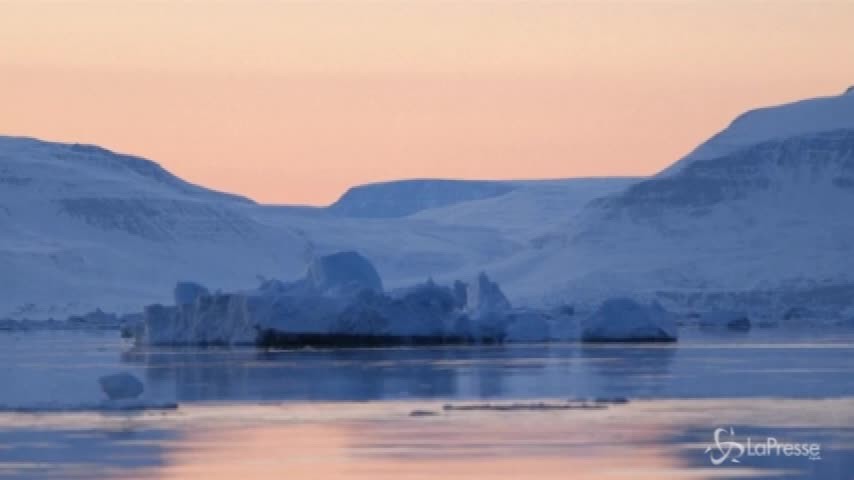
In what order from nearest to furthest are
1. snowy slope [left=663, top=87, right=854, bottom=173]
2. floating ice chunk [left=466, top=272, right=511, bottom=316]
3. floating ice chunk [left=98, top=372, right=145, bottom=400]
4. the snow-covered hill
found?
floating ice chunk [left=98, top=372, right=145, bottom=400] < floating ice chunk [left=466, top=272, right=511, bottom=316] < snowy slope [left=663, top=87, right=854, bottom=173] < the snow-covered hill

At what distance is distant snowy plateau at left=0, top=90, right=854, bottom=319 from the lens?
108 meters

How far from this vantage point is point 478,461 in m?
22.4

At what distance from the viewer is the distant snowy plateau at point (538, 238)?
4235 inches

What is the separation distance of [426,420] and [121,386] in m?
4.74

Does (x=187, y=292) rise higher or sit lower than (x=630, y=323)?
higher

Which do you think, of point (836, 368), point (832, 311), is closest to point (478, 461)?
point (836, 368)

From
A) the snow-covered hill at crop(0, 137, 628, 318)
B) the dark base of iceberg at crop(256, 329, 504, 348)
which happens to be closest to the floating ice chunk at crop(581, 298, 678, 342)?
the dark base of iceberg at crop(256, 329, 504, 348)

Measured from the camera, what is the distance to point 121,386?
29.6 metres

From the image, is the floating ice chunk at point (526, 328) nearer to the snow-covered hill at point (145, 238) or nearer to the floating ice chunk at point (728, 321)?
the floating ice chunk at point (728, 321)

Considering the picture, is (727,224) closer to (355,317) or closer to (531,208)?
(531,208)

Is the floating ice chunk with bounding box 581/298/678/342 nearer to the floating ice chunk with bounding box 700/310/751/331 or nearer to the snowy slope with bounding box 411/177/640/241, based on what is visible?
the floating ice chunk with bounding box 700/310/751/331

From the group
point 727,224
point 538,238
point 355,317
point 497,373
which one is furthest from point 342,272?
point 538,238

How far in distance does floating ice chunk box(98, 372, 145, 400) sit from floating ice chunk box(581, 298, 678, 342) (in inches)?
1198

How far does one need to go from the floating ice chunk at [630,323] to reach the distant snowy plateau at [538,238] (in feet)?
97.0
